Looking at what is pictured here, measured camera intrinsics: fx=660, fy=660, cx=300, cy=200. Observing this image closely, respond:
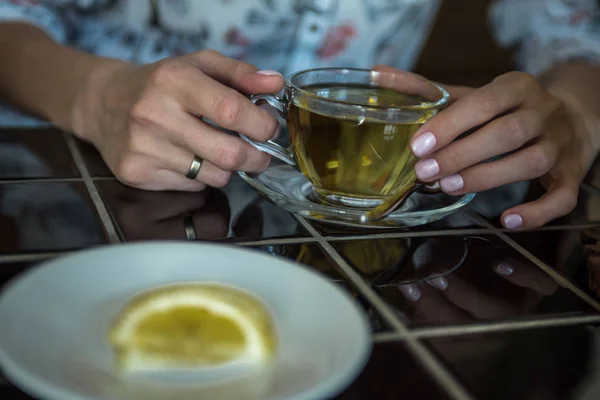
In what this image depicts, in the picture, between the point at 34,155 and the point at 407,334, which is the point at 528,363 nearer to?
the point at 407,334

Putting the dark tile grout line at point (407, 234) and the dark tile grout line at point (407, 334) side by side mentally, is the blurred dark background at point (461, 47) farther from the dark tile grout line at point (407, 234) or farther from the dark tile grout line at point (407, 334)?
the dark tile grout line at point (407, 334)

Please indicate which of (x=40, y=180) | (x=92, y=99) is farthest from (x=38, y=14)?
(x=40, y=180)

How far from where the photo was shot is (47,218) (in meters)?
0.51

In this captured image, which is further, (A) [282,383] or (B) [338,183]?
(B) [338,183]

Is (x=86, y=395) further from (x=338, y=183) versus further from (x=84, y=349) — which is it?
(x=338, y=183)

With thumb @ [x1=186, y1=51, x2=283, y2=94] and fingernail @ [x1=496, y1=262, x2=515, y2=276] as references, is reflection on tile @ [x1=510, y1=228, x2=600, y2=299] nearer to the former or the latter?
fingernail @ [x1=496, y1=262, x2=515, y2=276]

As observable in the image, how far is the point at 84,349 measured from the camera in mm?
307

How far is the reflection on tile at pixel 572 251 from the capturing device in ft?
1.61

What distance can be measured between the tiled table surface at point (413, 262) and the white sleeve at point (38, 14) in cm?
31

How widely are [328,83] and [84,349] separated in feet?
1.20

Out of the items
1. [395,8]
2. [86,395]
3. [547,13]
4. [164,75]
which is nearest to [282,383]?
[86,395]

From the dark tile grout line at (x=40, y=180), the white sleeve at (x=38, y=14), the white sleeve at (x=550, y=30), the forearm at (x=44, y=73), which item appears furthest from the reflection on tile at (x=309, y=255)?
the white sleeve at (x=550, y=30)

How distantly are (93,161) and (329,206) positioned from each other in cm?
26

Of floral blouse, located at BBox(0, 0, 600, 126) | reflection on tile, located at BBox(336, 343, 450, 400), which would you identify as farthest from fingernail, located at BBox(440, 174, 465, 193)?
floral blouse, located at BBox(0, 0, 600, 126)
